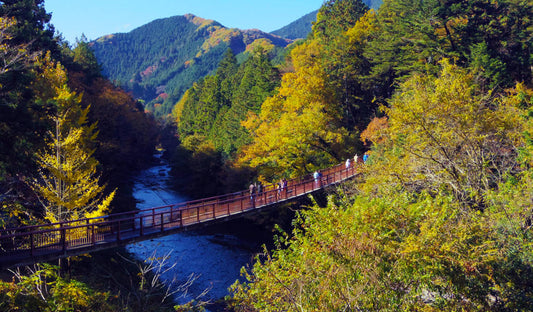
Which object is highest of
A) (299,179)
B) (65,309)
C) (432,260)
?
(432,260)

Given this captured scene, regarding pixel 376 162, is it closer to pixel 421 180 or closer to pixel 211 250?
pixel 421 180

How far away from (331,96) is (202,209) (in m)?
18.4

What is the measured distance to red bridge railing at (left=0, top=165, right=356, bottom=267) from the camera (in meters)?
12.6

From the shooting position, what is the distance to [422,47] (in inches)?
1165

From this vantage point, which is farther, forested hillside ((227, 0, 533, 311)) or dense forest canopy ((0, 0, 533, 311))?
dense forest canopy ((0, 0, 533, 311))

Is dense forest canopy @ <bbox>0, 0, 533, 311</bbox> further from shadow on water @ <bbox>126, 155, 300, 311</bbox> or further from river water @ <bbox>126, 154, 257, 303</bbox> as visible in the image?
shadow on water @ <bbox>126, 155, 300, 311</bbox>

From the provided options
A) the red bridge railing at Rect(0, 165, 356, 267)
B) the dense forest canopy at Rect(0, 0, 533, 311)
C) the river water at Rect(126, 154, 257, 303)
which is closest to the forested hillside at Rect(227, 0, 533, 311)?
the dense forest canopy at Rect(0, 0, 533, 311)

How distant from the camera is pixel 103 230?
48.6 feet

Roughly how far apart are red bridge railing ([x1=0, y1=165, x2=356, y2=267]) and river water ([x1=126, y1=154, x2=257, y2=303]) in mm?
1953

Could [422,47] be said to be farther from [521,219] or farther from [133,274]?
[133,274]

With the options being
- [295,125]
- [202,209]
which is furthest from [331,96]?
[202,209]

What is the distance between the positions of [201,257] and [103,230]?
372 inches

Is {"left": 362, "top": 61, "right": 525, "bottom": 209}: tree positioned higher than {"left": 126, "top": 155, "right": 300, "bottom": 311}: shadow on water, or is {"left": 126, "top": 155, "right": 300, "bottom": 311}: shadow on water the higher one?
{"left": 362, "top": 61, "right": 525, "bottom": 209}: tree

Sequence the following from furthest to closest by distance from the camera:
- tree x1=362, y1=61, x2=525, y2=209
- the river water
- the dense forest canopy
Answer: the river water → tree x1=362, y1=61, x2=525, y2=209 → the dense forest canopy
